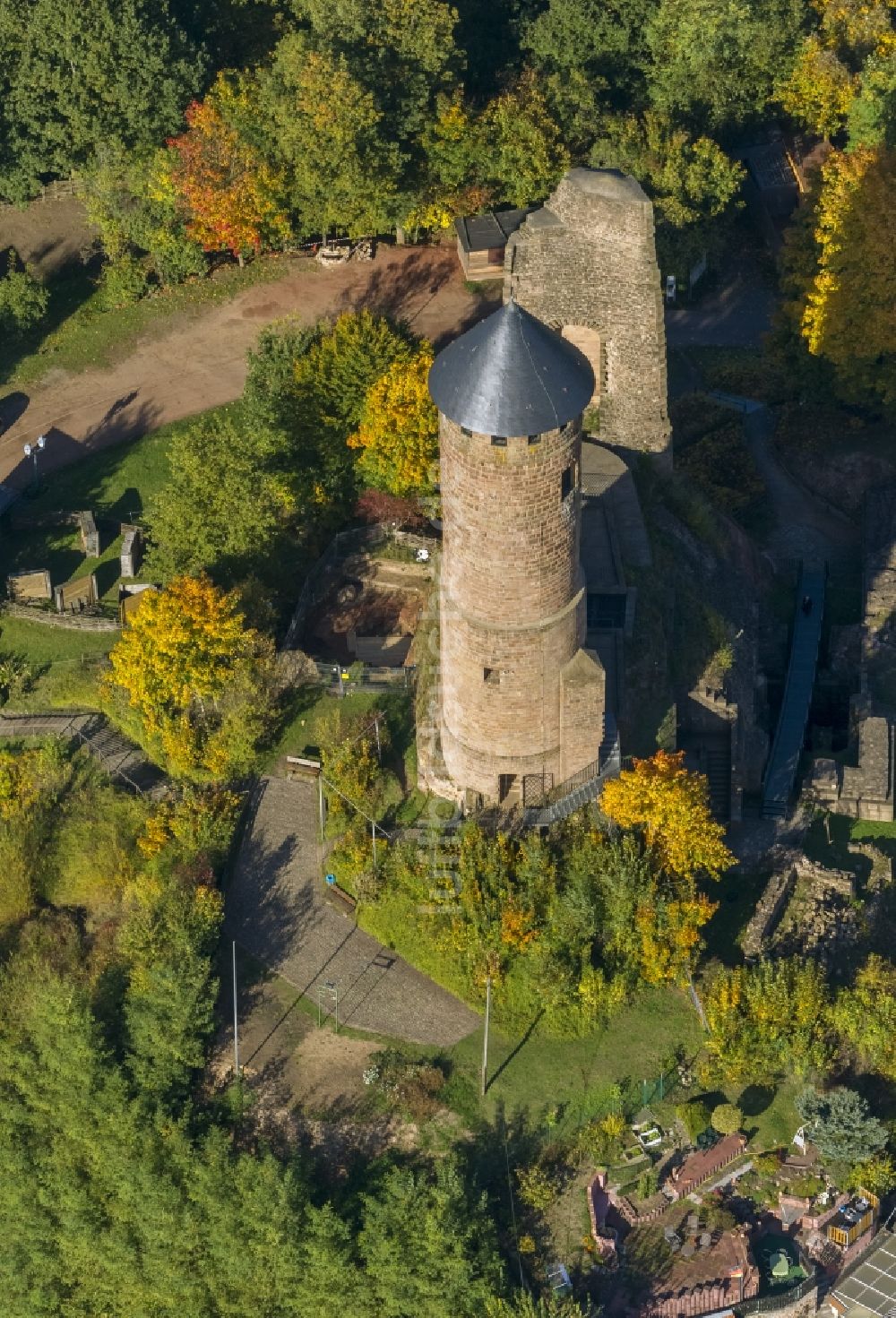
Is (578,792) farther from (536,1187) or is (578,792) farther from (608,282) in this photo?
(608,282)

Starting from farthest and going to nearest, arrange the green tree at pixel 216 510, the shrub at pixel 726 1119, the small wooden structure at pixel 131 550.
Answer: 1. the small wooden structure at pixel 131 550
2. the green tree at pixel 216 510
3. the shrub at pixel 726 1119

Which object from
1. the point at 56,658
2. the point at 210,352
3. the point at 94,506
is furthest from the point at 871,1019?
the point at 210,352

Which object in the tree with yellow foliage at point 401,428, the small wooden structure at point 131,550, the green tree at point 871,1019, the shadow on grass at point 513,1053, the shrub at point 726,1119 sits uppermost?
the tree with yellow foliage at point 401,428

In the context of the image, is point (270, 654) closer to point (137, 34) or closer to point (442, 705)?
point (442, 705)

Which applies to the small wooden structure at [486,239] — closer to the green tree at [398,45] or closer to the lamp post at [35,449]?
the green tree at [398,45]

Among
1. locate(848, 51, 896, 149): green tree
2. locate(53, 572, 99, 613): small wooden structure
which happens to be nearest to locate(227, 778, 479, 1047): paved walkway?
locate(53, 572, 99, 613): small wooden structure

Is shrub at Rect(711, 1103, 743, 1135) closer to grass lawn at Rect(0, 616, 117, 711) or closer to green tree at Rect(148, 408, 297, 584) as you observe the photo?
green tree at Rect(148, 408, 297, 584)

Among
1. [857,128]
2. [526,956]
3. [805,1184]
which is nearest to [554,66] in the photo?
[857,128]

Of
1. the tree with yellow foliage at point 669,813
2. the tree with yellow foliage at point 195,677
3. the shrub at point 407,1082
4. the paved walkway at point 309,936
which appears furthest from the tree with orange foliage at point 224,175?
the shrub at point 407,1082
